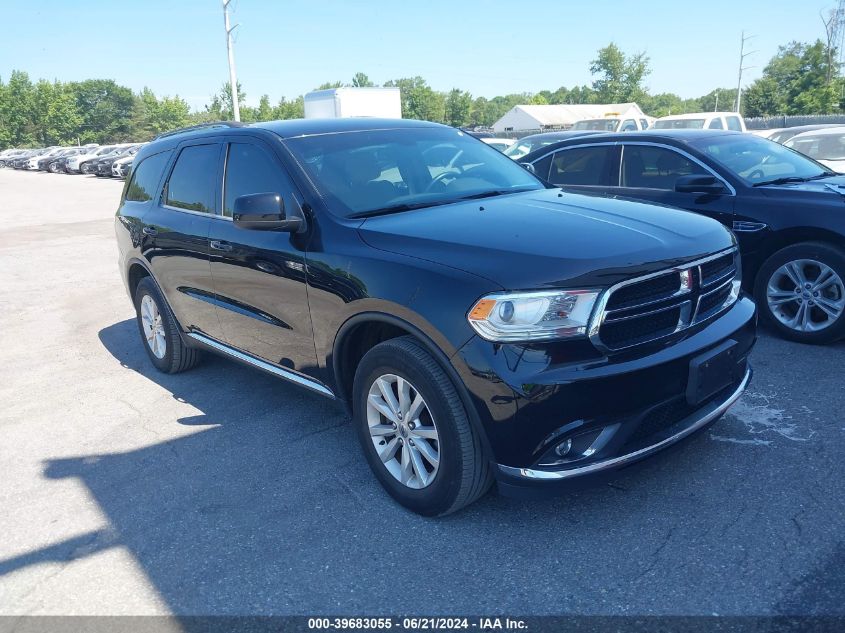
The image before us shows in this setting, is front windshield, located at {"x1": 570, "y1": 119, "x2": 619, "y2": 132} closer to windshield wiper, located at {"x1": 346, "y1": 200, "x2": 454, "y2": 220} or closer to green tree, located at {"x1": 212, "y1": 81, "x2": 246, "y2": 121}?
windshield wiper, located at {"x1": 346, "y1": 200, "x2": 454, "y2": 220}

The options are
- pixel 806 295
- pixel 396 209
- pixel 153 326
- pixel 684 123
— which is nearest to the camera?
pixel 396 209

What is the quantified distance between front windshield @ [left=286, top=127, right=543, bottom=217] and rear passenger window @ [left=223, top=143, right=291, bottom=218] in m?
0.17

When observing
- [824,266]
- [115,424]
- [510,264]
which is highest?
[510,264]

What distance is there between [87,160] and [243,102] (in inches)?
1698

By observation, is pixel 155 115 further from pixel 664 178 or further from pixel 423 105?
pixel 664 178

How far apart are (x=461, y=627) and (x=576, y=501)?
3.30ft

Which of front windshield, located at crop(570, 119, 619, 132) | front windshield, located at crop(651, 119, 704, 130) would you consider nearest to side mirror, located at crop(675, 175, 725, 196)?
front windshield, located at crop(651, 119, 704, 130)

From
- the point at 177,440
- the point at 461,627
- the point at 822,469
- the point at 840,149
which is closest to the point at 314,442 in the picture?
the point at 177,440

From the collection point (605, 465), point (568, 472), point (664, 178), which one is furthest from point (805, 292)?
point (568, 472)

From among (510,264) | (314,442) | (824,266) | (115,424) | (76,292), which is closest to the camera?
(510,264)

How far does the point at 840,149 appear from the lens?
10.2m

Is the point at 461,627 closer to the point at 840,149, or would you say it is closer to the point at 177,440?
the point at 177,440

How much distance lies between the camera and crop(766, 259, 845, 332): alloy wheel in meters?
5.22

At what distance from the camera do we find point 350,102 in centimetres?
2567
